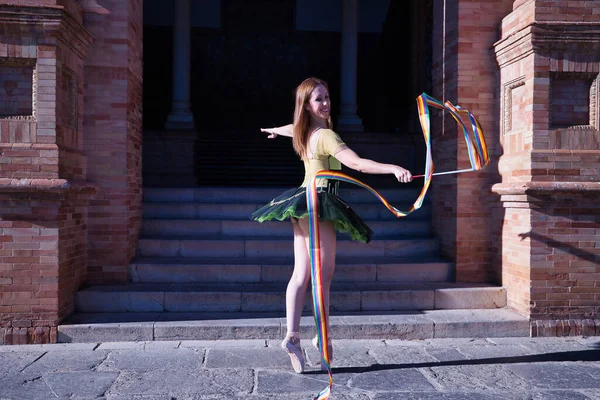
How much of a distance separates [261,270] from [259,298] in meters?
0.51

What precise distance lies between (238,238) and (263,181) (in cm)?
456

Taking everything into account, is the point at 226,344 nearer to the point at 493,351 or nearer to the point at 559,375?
the point at 493,351

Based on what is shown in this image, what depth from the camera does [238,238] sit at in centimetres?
704

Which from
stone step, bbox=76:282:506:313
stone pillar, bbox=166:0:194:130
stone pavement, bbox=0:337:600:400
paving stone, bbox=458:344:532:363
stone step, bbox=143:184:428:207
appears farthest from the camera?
stone pillar, bbox=166:0:194:130

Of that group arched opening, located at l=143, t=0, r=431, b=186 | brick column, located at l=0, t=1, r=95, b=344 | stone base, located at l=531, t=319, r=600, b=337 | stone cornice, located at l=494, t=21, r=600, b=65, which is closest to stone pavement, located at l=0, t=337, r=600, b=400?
stone base, located at l=531, t=319, r=600, b=337

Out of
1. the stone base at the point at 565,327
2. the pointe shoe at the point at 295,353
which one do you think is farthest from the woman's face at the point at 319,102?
the stone base at the point at 565,327

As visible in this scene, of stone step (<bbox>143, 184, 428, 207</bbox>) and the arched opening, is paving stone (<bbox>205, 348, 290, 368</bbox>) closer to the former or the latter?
stone step (<bbox>143, 184, 428, 207</bbox>)

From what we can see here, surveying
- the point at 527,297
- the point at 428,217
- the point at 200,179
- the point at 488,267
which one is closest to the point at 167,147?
the point at 200,179

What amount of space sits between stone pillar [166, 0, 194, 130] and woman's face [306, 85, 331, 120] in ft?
25.5

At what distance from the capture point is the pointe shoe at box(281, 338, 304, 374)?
4219 mm

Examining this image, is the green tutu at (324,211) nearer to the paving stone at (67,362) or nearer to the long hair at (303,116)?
the long hair at (303,116)

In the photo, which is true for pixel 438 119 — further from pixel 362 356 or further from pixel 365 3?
pixel 365 3

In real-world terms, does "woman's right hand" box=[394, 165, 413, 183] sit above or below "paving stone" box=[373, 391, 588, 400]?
above

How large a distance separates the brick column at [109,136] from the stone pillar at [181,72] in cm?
536
